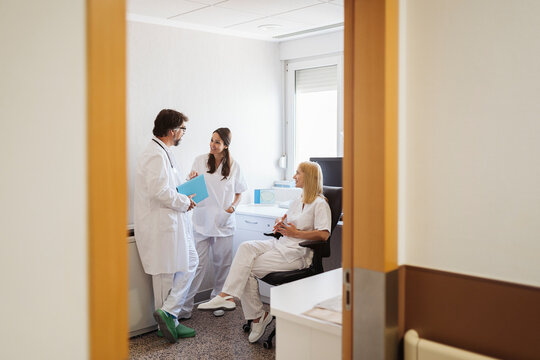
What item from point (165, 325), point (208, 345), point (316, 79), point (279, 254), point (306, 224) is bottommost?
point (208, 345)

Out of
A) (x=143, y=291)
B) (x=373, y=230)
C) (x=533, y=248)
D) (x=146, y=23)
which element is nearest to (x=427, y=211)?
(x=373, y=230)

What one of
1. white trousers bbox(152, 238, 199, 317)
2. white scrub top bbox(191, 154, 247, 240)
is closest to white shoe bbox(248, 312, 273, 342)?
white trousers bbox(152, 238, 199, 317)

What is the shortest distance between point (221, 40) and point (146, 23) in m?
0.81

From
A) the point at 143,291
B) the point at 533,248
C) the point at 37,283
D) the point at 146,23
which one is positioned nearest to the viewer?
the point at 37,283

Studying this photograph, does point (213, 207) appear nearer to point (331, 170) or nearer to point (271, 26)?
point (331, 170)

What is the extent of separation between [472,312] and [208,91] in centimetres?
350

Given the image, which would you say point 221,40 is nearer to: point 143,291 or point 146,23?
point 146,23

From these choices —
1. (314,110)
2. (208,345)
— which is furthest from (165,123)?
(314,110)

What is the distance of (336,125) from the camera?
15.9 ft

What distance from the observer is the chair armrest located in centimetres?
343

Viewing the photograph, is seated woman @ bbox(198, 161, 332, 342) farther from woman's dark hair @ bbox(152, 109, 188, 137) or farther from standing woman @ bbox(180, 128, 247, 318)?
woman's dark hair @ bbox(152, 109, 188, 137)

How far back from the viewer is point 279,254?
3.54 metres

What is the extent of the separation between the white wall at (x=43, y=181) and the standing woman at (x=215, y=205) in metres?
3.25

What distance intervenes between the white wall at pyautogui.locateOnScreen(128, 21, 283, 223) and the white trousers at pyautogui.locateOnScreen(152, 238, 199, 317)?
57cm
